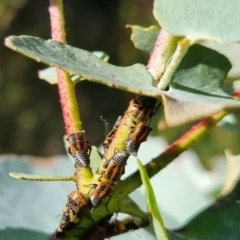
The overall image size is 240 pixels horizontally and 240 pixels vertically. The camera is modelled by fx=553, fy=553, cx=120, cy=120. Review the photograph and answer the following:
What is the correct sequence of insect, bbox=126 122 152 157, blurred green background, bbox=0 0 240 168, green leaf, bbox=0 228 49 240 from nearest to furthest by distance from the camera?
insect, bbox=126 122 152 157
green leaf, bbox=0 228 49 240
blurred green background, bbox=0 0 240 168

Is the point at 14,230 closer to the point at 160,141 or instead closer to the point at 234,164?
the point at 234,164

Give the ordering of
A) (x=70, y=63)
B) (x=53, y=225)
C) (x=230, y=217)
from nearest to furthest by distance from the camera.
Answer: (x=70, y=63), (x=230, y=217), (x=53, y=225)

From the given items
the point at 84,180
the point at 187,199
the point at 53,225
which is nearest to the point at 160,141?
the point at 187,199

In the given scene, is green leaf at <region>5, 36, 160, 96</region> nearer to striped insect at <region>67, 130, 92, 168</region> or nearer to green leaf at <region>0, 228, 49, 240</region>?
striped insect at <region>67, 130, 92, 168</region>

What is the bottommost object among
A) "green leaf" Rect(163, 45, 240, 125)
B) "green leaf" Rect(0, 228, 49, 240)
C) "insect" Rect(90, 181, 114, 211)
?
"green leaf" Rect(0, 228, 49, 240)

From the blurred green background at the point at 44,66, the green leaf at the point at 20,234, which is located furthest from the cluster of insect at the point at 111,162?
the blurred green background at the point at 44,66

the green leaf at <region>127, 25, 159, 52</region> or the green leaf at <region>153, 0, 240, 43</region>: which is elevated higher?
the green leaf at <region>153, 0, 240, 43</region>

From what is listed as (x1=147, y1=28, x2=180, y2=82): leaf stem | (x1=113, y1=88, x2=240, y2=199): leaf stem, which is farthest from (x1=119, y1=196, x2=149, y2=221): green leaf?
(x1=147, y1=28, x2=180, y2=82): leaf stem
